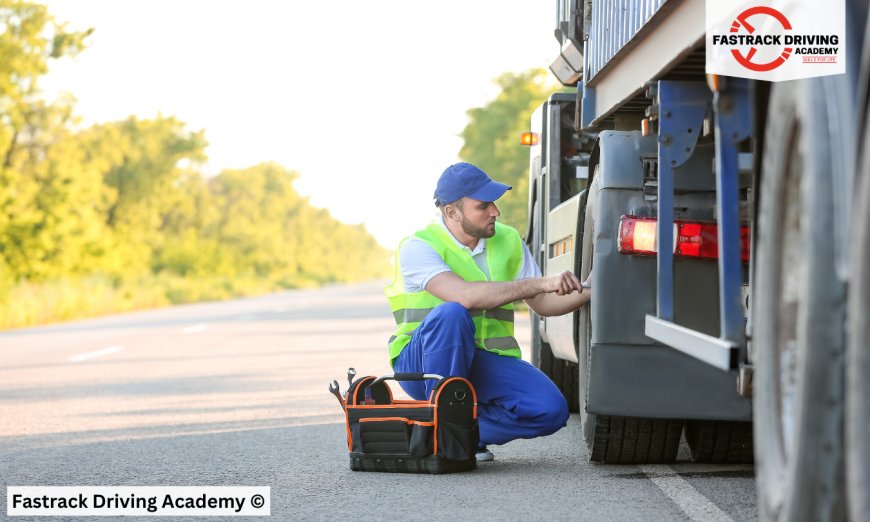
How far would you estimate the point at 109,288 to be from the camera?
39469 mm

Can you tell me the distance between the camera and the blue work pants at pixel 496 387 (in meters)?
6.67

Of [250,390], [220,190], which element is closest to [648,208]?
[250,390]

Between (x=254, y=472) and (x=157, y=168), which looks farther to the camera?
(x=157, y=168)

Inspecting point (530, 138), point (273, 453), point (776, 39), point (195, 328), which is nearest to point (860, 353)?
point (776, 39)

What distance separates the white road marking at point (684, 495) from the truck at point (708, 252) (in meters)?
0.18

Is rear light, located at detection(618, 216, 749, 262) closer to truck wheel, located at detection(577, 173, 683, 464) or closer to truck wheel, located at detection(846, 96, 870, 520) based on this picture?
truck wheel, located at detection(577, 173, 683, 464)

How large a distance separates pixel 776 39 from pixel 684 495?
2513mm

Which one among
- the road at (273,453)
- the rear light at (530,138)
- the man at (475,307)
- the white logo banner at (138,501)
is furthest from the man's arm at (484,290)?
the rear light at (530,138)

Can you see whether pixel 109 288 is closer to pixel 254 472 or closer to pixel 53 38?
pixel 53 38

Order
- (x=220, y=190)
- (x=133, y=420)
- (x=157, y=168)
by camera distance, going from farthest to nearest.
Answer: (x=220, y=190)
(x=157, y=168)
(x=133, y=420)

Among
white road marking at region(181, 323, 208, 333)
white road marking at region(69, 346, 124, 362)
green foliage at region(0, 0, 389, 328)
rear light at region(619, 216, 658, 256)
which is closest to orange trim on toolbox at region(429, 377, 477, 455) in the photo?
rear light at region(619, 216, 658, 256)

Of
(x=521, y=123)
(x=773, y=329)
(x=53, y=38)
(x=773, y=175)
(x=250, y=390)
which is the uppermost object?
(x=53, y=38)

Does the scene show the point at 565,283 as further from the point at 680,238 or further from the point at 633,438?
the point at 680,238

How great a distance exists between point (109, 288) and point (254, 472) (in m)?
33.9
